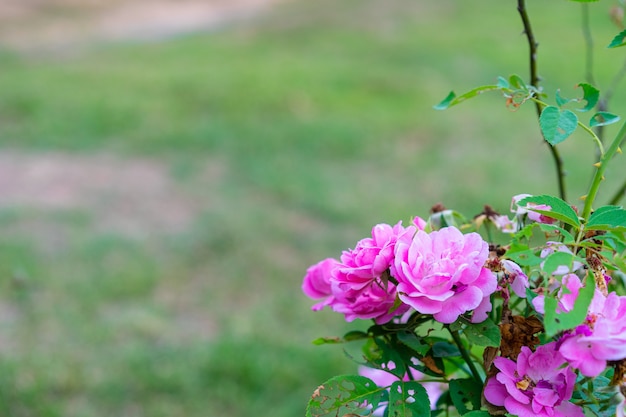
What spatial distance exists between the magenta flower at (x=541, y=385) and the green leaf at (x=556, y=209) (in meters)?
0.08

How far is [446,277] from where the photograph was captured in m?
0.44

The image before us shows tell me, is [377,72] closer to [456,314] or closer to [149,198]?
[149,198]

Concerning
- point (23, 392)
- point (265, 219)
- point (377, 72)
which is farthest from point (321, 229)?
point (377, 72)

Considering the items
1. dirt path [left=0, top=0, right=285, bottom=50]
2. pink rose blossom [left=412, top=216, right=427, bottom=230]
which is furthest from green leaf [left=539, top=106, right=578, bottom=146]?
dirt path [left=0, top=0, right=285, bottom=50]

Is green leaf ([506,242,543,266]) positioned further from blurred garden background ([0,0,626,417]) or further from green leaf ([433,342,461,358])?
blurred garden background ([0,0,626,417])

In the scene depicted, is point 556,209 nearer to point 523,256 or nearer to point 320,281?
point 523,256

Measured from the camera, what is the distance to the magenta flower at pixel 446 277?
43 centimetres

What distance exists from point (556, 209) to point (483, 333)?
0.09 m

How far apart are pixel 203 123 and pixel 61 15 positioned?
A: 418cm

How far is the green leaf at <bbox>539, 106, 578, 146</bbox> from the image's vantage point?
0.46 metres

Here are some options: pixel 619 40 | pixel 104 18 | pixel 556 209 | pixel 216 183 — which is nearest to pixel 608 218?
pixel 556 209

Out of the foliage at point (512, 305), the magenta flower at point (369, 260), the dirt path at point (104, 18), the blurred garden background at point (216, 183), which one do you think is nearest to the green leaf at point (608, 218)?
the foliage at point (512, 305)

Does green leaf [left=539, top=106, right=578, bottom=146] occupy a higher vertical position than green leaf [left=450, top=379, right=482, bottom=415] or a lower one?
higher

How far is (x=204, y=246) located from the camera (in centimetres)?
256
